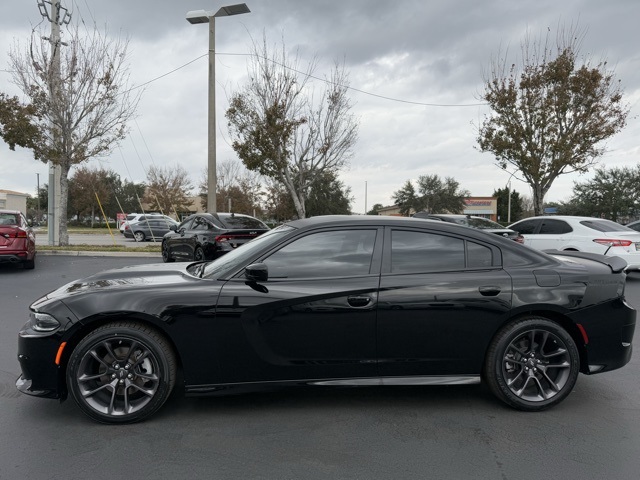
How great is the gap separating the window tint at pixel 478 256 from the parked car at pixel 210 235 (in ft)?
25.8

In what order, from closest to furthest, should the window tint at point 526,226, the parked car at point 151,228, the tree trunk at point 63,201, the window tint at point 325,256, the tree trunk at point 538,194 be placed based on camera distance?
1. the window tint at point 325,256
2. the window tint at point 526,226
3. the tree trunk at point 63,201
4. the tree trunk at point 538,194
5. the parked car at point 151,228

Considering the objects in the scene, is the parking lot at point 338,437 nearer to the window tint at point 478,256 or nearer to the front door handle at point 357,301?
the front door handle at point 357,301

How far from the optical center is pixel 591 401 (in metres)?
4.02

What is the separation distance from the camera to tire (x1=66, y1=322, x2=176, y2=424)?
3438 millimetres

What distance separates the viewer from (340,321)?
11.7ft

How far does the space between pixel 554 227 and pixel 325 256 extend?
9.60 meters

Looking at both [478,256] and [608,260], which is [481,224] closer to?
[608,260]

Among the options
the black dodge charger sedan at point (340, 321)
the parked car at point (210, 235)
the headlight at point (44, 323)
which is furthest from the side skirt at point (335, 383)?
the parked car at point (210, 235)

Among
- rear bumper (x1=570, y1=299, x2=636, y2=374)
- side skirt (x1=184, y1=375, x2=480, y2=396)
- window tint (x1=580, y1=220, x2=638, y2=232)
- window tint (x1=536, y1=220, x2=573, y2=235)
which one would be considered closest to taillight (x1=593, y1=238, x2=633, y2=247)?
window tint (x1=580, y1=220, x2=638, y2=232)

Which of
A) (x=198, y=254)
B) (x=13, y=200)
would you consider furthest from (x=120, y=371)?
(x=13, y=200)

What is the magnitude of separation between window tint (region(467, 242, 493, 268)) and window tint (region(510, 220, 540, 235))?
9.06 meters

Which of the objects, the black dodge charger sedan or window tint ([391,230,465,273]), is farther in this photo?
window tint ([391,230,465,273])

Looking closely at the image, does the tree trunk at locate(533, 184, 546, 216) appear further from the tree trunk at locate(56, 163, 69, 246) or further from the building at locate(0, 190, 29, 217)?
the building at locate(0, 190, 29, 217)

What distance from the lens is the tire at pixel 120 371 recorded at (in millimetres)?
3438
